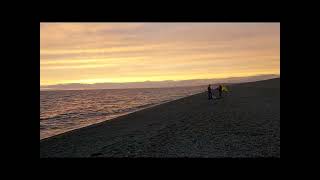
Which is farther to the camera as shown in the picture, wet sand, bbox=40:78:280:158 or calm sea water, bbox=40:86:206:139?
calm sea water, bbox=40:86:206:139

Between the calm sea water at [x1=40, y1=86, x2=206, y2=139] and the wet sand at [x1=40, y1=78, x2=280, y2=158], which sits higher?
the wet sand at [x1=40, y1=78, x2=280, y2=158]

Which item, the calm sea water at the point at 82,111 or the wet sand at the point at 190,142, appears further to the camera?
the calm sea water at the point at 82,111

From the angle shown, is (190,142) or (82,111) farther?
(82,111)

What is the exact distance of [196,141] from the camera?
10750mm

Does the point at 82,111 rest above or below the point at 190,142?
below

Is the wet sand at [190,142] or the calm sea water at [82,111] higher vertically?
the wet sand at [190,142]
